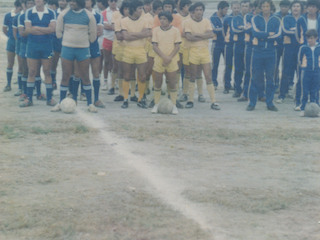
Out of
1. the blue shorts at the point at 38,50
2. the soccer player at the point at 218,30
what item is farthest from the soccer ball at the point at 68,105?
the soccer player at the point at 218,30

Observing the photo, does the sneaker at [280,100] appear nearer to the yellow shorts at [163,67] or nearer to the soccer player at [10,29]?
the yellow shorts at [163,67]

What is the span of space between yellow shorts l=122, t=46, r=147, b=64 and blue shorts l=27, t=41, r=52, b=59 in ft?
4.71

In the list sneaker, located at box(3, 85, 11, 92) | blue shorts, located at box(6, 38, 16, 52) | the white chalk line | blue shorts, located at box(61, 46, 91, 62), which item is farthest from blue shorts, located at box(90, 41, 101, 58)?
sneaker, located at box(3, 85, 11, 92)

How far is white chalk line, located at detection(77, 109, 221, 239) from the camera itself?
19.3 feet

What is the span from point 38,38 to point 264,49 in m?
4.23

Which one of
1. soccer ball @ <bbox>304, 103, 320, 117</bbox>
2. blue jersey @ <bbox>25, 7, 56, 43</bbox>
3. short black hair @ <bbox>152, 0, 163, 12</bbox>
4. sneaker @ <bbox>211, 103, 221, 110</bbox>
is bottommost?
sneaker @ <bbox>211, 103, 221, 110</bbox>

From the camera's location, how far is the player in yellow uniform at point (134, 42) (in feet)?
37.8

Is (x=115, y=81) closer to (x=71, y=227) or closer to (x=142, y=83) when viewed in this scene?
(x=142, y=83)

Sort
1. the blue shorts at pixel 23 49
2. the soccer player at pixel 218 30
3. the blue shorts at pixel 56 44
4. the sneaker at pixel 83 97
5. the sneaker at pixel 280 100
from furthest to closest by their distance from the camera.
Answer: the soccer player at pixel 218 30, the sneaker at pixel 280 100, the blue shorts at pixel 56 44, the sneaker at pixel 83 97, the blue shorts at pixel 23 49

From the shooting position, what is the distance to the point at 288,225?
5660 millimetres

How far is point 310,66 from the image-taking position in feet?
37.6

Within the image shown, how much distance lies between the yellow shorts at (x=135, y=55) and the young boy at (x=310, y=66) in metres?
2.96

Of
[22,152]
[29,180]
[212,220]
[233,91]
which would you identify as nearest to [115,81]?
[233,91]

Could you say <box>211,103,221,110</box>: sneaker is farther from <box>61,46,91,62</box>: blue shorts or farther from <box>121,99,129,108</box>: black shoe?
<box>61,46,91,62</box>: blue shorts
